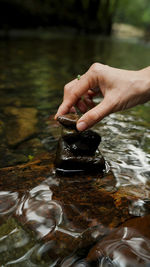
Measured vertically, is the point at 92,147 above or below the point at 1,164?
above

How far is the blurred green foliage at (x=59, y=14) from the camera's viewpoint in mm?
20094

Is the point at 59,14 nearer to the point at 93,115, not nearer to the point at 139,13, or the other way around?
the point at 93,115

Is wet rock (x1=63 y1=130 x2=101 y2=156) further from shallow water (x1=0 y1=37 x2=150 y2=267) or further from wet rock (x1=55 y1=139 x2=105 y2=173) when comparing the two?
shallow water (x1=0 y1=37 x2=150 y2=267)

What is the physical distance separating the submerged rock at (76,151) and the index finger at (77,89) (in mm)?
229

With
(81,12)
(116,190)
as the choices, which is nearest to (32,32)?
(81,12)

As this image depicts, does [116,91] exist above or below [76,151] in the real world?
above

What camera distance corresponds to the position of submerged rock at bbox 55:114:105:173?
2.67m

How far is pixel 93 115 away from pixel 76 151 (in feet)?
1.87

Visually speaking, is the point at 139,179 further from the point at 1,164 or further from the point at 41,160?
the point at 1,164

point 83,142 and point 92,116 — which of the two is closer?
point 92,116

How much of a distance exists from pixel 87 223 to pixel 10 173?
3.64ft

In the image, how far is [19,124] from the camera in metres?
4.00

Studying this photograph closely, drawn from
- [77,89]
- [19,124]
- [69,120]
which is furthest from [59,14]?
[69,120]

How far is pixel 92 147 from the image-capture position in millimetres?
2768
